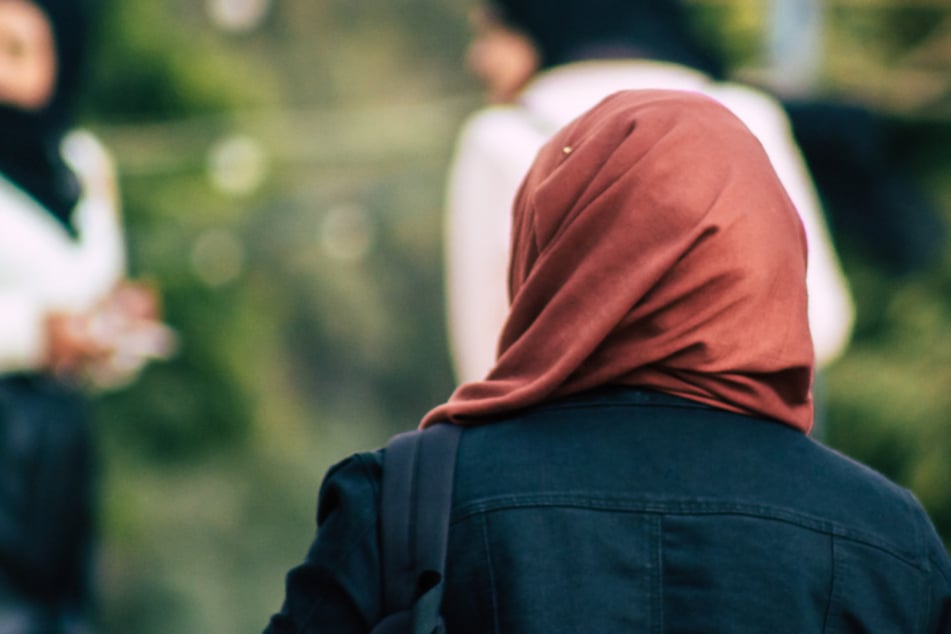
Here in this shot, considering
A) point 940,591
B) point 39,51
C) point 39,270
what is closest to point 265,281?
point 39,51

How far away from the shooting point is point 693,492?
1506mm

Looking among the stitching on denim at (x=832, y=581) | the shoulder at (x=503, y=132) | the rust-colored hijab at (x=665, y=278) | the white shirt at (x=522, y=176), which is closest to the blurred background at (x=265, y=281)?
the white shirt at (x=522, y=176)

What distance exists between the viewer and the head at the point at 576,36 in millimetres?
2820

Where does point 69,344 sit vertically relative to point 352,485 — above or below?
above

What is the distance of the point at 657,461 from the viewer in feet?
4.99

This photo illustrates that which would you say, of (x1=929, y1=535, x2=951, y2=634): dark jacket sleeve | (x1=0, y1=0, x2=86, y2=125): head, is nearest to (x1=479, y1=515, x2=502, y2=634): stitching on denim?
(x1=929, y1=535, x2=951, y2=634): dark jacket sleeve

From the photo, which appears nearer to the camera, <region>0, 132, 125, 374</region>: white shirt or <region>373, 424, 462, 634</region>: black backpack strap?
<region>373, 424, 462, 634</region>: black backpack strap

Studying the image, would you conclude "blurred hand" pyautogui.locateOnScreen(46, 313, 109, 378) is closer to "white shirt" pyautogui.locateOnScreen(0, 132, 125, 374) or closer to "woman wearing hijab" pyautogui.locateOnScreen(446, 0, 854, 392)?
"white shirt" pyautogui.locateOnScreen(0, 132, 125, 374)

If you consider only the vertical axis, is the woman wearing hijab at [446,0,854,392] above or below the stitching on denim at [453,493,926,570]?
above

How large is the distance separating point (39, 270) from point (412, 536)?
212cm

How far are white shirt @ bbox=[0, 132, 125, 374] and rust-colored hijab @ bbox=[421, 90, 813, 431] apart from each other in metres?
1.90

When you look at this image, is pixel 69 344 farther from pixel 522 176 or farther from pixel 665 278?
pixel 665 278

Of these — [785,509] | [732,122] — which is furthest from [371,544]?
[732,122]

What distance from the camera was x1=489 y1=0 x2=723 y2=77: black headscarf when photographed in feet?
9.23
